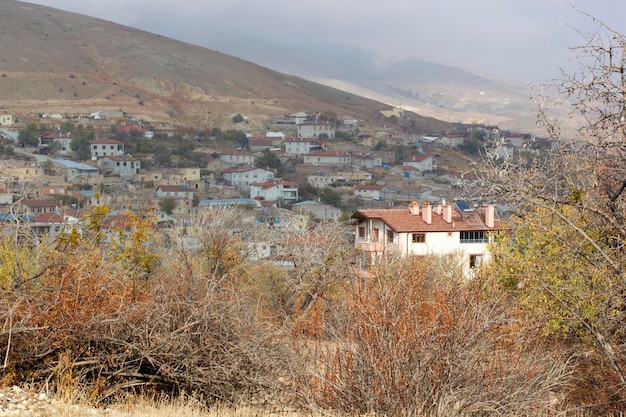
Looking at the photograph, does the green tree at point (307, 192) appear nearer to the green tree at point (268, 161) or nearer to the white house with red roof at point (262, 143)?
the green tree at point (268, 161)

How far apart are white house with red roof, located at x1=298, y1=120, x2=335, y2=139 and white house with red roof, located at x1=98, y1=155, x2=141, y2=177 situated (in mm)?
36265

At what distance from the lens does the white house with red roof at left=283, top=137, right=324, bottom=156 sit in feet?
379

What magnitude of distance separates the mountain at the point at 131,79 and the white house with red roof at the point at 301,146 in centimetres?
2030

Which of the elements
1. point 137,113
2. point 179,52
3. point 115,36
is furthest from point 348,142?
point 115,36

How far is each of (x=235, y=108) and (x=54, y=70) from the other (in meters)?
32.0

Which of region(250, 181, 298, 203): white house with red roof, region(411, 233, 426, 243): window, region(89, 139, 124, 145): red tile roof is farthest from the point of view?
region(89, 139, 124, 145): red tile roof

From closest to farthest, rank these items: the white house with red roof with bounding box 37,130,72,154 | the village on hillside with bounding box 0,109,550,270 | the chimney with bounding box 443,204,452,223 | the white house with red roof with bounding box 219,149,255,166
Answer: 1. the chimney with bounding box 443,204,452,223
2. the village on hillside with bounding box 0,109,550,270
3. the white house with red roof with bounding box 37,130,72,154
4. the white house with red roof with bounding box 219,149,255,166

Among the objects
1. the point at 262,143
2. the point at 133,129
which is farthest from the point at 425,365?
the point at 262,143

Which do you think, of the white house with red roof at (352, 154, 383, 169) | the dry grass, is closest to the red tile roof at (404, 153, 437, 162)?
the white house with red roof at (352, 154, 383, 169)

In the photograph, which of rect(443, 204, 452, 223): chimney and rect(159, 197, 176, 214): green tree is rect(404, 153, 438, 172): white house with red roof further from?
rect(443, 204, 452, 223): chimney

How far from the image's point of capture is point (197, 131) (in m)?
127

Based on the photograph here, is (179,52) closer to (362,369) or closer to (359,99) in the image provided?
(359,99)

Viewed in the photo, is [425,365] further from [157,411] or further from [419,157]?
[419,157]

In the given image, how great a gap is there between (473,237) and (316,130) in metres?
90.2
